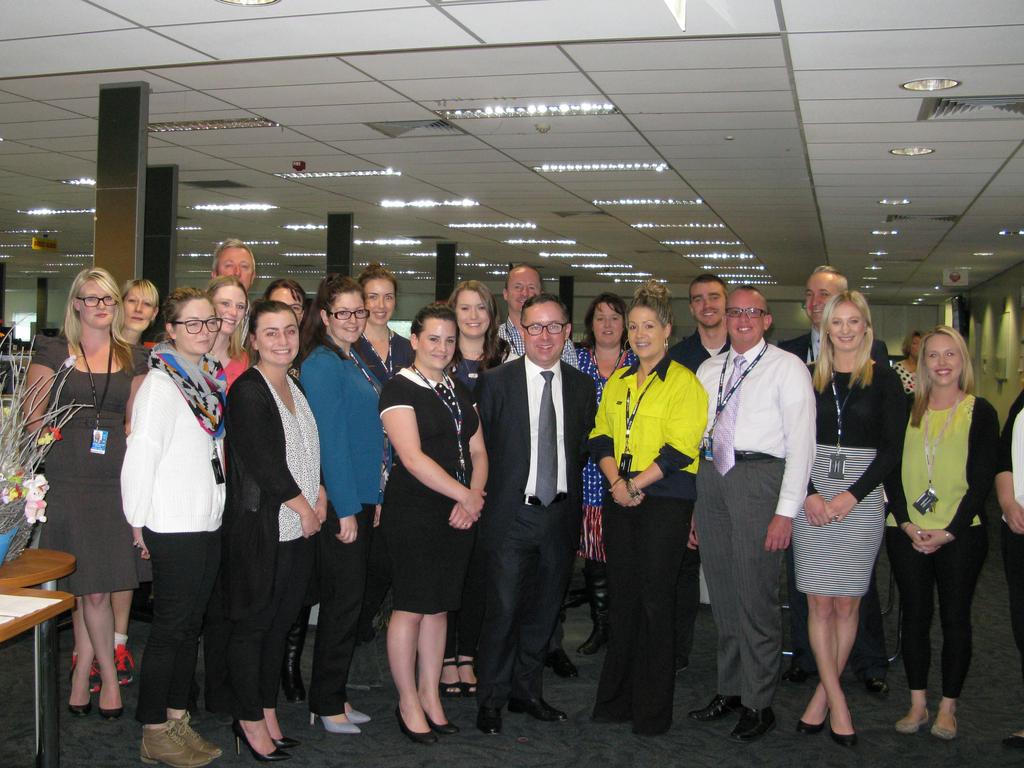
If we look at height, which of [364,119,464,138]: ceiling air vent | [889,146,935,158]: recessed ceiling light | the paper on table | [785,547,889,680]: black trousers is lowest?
[785,547,889,680]: black trousers

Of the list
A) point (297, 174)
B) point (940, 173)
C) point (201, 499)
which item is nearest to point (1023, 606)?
point (201, 499)

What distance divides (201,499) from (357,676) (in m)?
1.52

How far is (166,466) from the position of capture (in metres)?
3.07

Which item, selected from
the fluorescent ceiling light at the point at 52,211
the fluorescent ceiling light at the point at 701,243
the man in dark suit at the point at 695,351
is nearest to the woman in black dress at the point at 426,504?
the man in dark suit at the point at 695,351

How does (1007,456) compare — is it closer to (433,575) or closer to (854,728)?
(854,728)

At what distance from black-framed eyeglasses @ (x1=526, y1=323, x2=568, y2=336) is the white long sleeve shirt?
4.14 ft

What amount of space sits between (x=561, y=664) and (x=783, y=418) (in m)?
1.62

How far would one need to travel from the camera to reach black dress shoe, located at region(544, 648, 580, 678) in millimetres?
4340

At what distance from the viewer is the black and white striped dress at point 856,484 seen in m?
3.52

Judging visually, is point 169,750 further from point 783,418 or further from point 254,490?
point 783,418

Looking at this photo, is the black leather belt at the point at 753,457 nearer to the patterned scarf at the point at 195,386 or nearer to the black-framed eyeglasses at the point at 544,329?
the black-framed eyeglasses at the point at 544,329

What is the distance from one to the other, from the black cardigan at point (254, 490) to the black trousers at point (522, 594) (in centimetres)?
84

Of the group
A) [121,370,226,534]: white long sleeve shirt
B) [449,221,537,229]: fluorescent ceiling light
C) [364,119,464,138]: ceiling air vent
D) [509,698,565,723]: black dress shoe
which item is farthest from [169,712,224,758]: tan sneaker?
[449,221,537,229]: fluorescent ceiling light

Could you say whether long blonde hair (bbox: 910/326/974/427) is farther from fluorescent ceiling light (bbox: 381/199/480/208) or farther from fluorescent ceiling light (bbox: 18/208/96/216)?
fluorescent ceiling light (bbox: 18/208/96/216)
